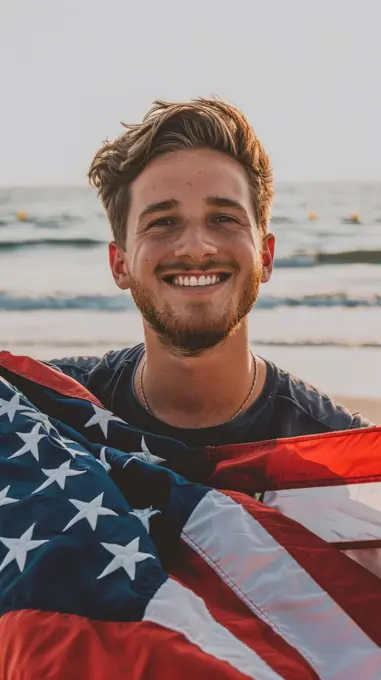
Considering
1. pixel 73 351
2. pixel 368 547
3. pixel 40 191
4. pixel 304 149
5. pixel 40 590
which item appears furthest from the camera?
pixel 304 149

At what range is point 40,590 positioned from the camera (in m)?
2.07

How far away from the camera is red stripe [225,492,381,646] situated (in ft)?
7.00

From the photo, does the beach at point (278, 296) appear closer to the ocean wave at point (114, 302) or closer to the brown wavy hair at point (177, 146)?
the ocean wave at point (114, 302)

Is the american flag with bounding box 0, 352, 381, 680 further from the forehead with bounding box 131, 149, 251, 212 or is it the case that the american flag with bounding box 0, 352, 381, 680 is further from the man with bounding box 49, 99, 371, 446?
the forehead with bounding box 131, 149, 251, 212

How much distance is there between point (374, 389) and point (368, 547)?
14.6 feet

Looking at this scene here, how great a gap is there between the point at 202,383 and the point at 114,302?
7119 millimetres

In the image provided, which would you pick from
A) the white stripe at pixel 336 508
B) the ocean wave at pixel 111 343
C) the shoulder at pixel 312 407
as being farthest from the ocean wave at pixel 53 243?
the white stripe at pixel 336 508

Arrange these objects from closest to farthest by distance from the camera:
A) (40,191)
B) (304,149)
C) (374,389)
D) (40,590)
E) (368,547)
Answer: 1. (40,590)
2. (368,547)
3. (374,389)
4. (40,191)
5. (304,149)

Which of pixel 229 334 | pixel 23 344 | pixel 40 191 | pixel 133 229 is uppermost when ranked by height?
pixel 133 229

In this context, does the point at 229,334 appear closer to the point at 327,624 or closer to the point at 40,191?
the point at 327,624

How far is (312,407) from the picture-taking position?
2930mm

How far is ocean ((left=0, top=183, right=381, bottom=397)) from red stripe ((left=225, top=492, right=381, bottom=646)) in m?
4.28

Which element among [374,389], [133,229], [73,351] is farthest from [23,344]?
[133,229]

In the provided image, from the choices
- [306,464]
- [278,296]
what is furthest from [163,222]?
[278,296]
